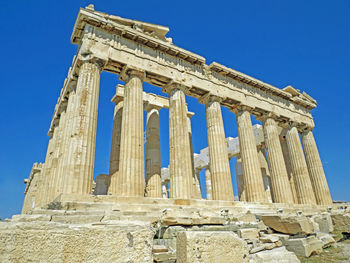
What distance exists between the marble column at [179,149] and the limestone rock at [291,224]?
6.29 m

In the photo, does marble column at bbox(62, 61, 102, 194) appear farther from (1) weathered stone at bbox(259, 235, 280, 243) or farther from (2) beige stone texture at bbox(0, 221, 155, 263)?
(2) beige stone texture at bbox(0, 221, 155, 263)

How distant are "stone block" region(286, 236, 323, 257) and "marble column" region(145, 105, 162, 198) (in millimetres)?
10812

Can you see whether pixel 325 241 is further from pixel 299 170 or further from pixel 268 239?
pixel 299 170

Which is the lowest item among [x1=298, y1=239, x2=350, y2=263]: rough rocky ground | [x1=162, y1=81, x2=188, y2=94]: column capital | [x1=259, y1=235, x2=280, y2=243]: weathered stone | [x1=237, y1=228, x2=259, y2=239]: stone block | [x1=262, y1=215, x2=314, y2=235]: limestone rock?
[x1=298, y1=239, x2=350, y2=263]: rough rocky ground

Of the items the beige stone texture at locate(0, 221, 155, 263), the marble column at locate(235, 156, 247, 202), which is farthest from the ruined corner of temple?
the marble column at locate(235, 156, 247, 202)

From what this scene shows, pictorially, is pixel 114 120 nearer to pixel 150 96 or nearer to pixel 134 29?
pixel 150 96

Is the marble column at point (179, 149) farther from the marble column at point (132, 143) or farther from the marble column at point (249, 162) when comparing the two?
the marble column at point (249, 162)

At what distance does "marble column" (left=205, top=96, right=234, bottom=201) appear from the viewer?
15.9 m

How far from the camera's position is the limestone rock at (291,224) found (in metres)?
7.18

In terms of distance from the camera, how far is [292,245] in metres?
6.75

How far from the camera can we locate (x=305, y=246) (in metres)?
6.52

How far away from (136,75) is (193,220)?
1066 cm

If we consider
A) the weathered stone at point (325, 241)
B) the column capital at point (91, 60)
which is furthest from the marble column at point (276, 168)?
the column capital at point (91, 60)

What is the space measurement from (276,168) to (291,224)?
1323cm
